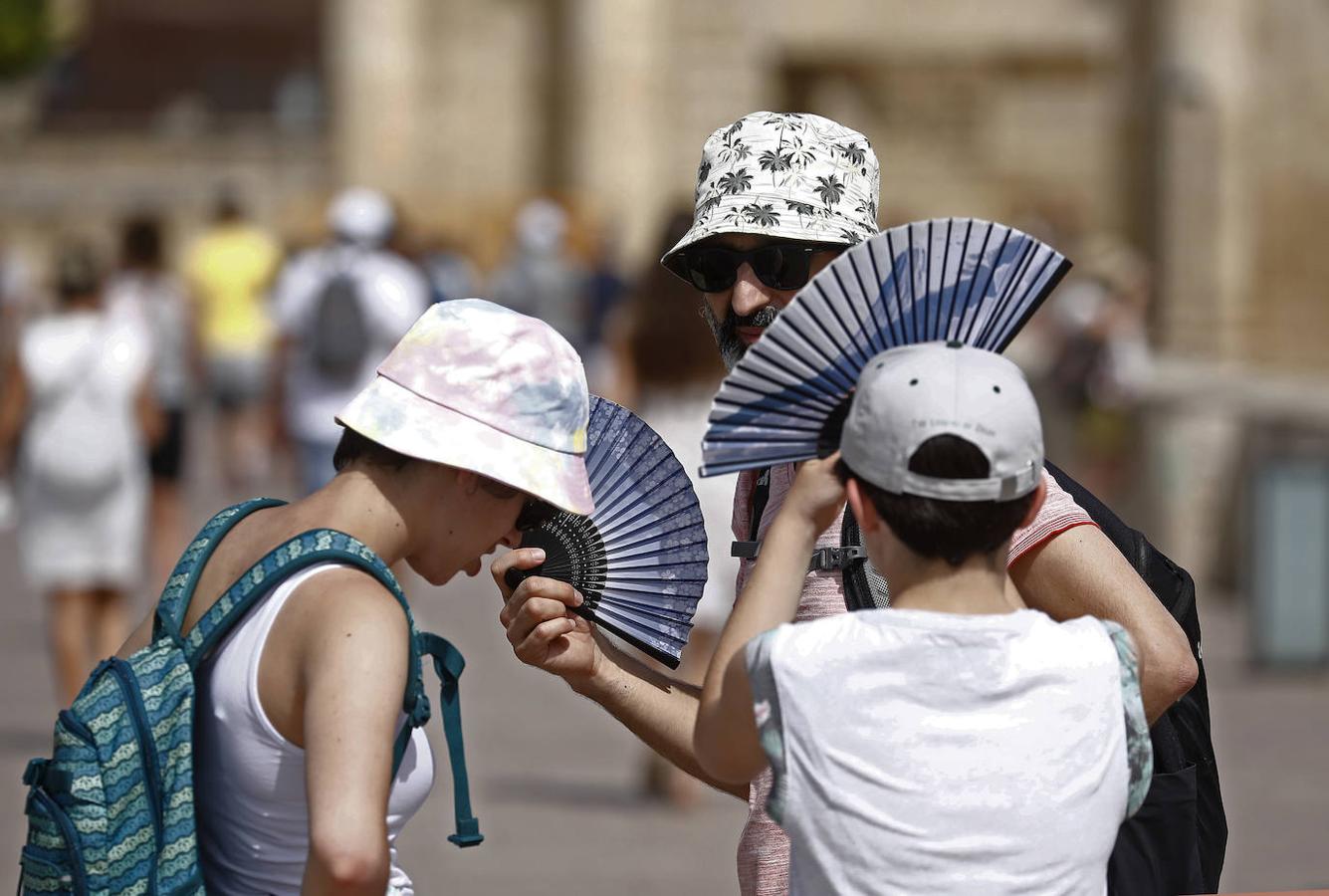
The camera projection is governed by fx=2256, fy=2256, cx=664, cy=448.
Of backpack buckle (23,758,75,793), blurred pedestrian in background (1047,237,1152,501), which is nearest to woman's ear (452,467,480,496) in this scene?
backpack buckle (23,758,75,793)

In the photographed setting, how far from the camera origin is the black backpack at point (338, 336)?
369 inches

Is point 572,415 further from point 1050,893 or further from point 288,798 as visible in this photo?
point 1050,893

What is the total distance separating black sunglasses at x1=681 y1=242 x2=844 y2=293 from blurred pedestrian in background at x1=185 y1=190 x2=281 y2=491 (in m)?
12.1

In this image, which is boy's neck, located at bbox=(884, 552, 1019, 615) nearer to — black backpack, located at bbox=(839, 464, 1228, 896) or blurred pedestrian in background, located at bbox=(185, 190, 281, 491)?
black backpack, located at bbox=(839, 464, 1228, 896)

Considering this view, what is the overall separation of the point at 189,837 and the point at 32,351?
625 cm

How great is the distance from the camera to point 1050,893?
2.47 m

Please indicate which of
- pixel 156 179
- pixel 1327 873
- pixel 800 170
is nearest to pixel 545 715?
pixel 1327 873

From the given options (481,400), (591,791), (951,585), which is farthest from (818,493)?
(591,791)

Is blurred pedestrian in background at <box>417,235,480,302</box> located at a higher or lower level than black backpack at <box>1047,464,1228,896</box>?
lower

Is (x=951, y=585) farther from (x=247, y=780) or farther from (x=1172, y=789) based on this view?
(x=247, y=780)

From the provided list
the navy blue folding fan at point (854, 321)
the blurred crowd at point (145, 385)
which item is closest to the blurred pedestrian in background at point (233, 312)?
the blurred crowd at point (145, 385)

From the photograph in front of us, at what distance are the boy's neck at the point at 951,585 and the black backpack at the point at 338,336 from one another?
23.0 feet

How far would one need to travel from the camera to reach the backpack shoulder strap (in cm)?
268

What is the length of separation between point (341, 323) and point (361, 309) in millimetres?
162
